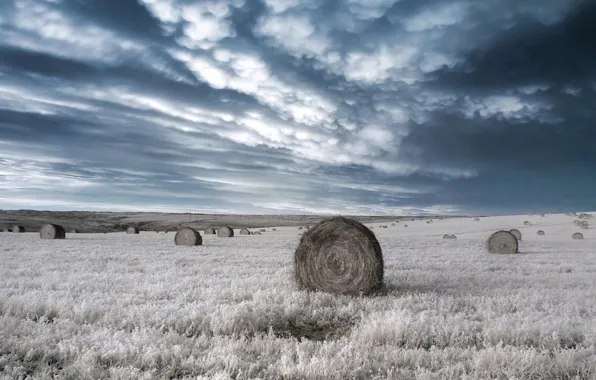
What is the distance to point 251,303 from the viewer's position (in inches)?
292

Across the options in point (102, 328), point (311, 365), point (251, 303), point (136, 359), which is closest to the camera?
point (311, 365)

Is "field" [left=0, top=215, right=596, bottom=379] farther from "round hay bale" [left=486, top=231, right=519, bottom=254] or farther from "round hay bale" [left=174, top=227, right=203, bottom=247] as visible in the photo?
"round hay bale" [left=174, top=227, right=203, bottom=247]

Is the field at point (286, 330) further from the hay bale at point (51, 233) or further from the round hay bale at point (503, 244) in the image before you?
the hay bale at point (51, 233)

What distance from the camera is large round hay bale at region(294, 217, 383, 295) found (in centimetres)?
933

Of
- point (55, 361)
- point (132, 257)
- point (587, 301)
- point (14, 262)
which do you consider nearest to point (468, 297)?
point (587, 301)

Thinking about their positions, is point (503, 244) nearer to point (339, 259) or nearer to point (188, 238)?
point (339, 259)

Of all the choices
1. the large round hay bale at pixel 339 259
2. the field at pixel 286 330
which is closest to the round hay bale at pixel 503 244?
the field at pixel 286 330

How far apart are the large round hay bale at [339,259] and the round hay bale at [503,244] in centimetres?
1462

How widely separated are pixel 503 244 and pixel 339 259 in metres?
15.4

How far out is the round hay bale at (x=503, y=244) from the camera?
21.5 meters

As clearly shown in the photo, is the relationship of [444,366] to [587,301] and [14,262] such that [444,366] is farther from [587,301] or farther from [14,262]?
[14,262]

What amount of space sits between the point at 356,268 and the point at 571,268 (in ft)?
30.2

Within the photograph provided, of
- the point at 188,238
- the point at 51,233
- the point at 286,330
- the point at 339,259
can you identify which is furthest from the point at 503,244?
the point at 51,233

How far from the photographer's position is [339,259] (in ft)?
31.3
